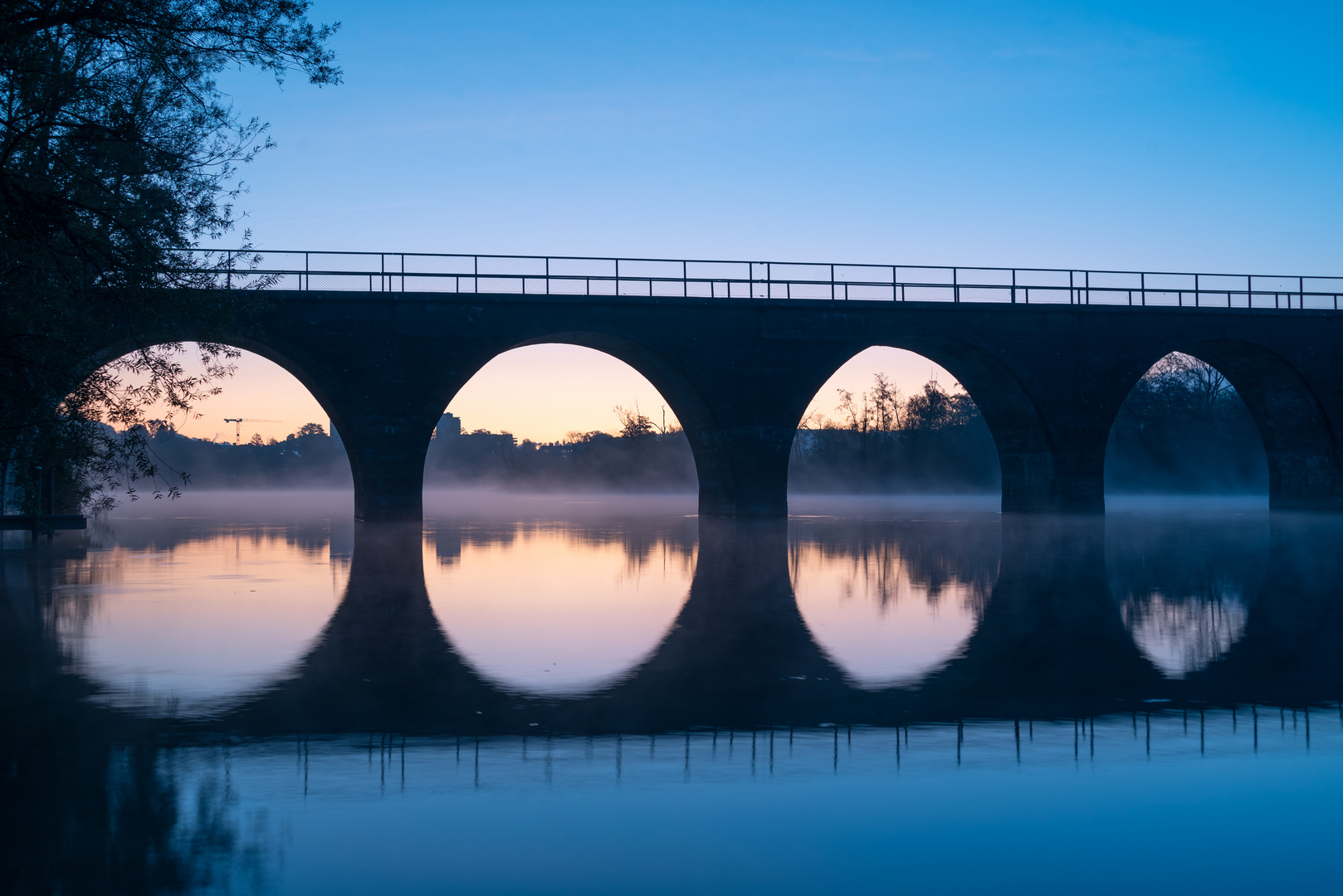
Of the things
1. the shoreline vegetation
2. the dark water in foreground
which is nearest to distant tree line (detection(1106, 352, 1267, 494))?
the shoreline vegetation

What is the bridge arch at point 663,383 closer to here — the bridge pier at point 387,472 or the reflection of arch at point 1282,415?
the bridge pier at point 387,472

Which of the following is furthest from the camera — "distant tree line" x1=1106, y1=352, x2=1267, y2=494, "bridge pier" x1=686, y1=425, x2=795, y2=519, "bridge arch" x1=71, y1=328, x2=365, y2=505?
"distant tree line" x1=1106, y1=352, x2=1267, y2=494

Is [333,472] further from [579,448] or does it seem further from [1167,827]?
[1167,827]

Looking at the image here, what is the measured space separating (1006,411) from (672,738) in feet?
116

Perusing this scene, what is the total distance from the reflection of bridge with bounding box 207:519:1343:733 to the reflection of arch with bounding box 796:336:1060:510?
22.9m

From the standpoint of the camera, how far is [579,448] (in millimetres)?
113062

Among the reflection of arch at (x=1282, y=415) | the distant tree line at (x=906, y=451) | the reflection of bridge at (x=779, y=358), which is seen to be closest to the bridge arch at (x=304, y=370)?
the reflection of bridge at (x=779, y=358)

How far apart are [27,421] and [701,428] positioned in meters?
25.8

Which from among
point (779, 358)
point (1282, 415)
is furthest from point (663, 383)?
point (1282, 415)

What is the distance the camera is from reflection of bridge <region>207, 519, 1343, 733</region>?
7715 millimetres

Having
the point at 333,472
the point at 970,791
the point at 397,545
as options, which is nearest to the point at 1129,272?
the point at 397,545

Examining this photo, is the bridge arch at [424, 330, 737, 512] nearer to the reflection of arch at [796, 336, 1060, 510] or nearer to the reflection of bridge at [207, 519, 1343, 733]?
the reflection of arch at [796, 336, 1060, 510]

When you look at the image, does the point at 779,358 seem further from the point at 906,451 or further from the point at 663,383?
the point at 906,451

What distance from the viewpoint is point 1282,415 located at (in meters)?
42.7
